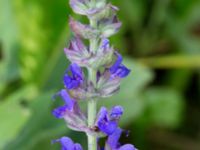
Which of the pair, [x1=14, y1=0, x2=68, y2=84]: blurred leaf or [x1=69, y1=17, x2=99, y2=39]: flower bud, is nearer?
[x1=69, y1=17, x2=99, y2=39]: flower bud

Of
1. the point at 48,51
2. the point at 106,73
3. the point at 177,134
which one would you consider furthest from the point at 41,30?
the point at 106,73

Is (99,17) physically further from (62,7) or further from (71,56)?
(62,7)

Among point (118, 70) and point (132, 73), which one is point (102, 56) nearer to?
point (118, 70)

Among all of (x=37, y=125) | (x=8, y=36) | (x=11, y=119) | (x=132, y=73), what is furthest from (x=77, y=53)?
(x=132, y=73)

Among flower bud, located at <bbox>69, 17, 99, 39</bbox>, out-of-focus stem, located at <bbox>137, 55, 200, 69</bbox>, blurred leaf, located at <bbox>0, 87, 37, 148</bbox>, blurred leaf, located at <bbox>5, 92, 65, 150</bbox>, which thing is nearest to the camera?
flower bud, located at <bbox>69, 17, 99, 39</bbox>

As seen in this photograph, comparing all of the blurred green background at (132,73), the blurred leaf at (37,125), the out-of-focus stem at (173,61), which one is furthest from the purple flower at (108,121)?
the out-of-focus stem at (173,61)

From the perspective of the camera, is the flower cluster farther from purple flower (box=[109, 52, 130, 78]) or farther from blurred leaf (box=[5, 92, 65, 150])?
blurred leaf (box=[5, 92, 65, 150])

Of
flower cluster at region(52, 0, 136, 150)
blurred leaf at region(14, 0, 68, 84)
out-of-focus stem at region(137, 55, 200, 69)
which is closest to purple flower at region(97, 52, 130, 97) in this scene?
flower cluster at region(52, 0, 136, 150)
